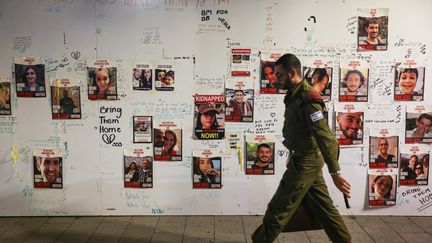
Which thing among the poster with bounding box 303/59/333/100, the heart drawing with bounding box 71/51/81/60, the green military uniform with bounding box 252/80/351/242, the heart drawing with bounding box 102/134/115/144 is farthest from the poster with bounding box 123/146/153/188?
the poster with bounding box 303/59/333/100

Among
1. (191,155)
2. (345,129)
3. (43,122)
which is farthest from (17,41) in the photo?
(345,129)

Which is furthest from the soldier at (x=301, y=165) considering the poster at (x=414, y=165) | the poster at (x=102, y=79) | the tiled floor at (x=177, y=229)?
the poster at (x=102, y=79)

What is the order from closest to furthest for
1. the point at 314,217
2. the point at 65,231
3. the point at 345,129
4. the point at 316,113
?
the point at 316,113, the point at 314,217, the point at 65,231, the point at 345,129

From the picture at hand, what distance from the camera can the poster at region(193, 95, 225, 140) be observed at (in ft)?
13.8

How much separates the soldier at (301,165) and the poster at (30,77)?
7.94ft

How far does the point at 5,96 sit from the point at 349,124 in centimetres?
347

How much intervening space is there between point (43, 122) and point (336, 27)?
3.08 m

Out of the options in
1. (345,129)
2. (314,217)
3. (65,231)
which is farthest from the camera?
(345,129)

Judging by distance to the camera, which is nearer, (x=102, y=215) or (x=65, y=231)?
(x=65, y=231)

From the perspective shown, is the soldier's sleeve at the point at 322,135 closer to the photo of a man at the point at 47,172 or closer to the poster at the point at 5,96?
the photo of a man at the point at 47,172

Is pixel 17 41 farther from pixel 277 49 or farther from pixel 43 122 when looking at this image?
pixel 277 49

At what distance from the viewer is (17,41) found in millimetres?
4180

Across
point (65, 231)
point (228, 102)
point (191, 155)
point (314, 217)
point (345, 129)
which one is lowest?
point (65, 231)

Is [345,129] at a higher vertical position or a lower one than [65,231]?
higher
